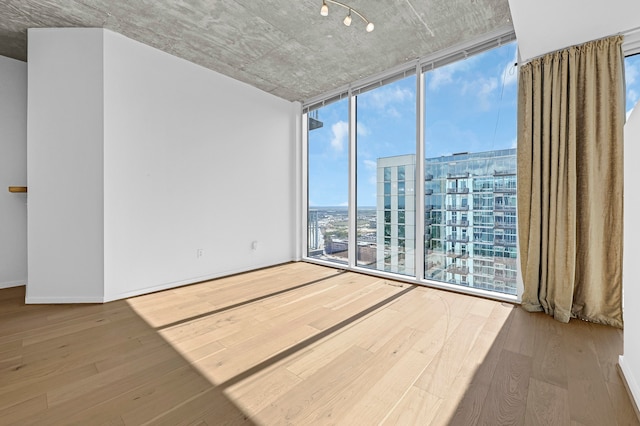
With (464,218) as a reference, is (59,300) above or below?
below

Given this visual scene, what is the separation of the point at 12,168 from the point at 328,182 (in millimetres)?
4038

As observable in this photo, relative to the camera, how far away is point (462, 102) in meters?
3.10

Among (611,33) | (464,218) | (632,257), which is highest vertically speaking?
(611,33)

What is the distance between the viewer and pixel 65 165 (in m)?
2.76

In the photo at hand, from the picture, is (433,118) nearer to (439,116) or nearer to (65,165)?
(439,116)

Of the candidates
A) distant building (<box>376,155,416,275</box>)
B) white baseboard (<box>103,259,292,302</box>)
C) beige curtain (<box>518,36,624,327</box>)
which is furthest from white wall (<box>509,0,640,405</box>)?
white baseboard (<box>103,259,292,302</box>)

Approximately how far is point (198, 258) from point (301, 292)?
1463mm

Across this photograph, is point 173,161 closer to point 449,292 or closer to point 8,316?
point 8,316

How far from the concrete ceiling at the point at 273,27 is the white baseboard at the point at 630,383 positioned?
2798 mm

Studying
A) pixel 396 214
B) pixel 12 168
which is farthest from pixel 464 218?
pixel 12 168

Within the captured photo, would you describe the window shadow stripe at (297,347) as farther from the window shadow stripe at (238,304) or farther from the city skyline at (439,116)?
the city skyline at (439,116)

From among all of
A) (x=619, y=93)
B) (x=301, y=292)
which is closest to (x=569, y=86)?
(x=619, y=93)

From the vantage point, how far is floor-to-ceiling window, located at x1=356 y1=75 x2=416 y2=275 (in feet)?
11.4

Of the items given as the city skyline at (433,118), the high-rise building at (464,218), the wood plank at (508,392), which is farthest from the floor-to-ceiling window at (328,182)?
the wood plank at (508,392)
